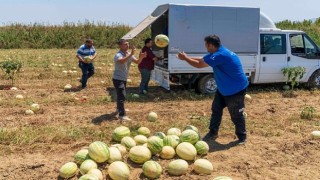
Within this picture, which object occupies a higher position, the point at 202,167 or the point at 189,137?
the point at 189,137

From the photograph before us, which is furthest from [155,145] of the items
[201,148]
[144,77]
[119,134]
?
[144,77]

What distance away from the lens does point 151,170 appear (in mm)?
5148

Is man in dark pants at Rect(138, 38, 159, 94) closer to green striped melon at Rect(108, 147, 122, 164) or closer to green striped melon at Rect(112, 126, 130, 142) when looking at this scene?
green striped melon at Rect(112, 126, 130, 142)

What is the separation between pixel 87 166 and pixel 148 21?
708 centimetres

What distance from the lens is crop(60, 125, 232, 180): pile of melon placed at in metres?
5.12

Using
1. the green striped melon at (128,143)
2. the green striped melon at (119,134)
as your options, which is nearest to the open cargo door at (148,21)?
the green striped melon at (119,134)

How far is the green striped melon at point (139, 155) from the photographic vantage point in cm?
559

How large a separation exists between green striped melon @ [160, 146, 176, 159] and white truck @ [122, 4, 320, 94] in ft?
17.5

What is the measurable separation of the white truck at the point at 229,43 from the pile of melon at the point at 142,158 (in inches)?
202

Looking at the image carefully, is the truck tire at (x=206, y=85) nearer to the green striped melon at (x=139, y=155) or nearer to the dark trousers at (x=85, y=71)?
the dark trousers at (x=85, y=71)

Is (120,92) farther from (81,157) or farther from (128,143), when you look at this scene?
(81,157)

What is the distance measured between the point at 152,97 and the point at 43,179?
668 centimetres

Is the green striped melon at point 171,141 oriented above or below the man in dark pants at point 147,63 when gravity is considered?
below

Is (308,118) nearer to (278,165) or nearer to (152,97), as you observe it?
(278,165)
